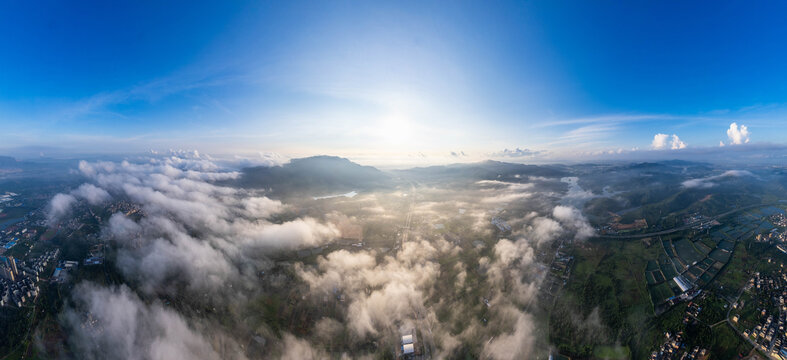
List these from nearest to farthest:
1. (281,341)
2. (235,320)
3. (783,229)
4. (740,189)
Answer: (281,341) < (235,320) < (783,229) < (740,189)

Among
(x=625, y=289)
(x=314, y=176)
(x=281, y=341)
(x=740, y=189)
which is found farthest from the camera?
(x=314, y=176)

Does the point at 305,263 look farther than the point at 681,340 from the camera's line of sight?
Yes

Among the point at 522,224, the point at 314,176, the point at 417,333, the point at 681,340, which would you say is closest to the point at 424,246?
the point at 417,333

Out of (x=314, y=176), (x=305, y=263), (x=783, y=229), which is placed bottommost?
(x=305, y=263)

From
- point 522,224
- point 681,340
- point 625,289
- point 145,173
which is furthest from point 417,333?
point 145,173

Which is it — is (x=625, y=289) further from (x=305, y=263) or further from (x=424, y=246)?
(x=305, y=263)

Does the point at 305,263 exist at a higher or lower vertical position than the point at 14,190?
lower

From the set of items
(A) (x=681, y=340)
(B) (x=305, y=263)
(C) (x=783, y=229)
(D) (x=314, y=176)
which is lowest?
(A) (x=681, y=340)

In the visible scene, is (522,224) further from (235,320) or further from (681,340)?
(235,320)

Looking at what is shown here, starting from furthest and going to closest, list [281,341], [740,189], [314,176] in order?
[314,176] < [740,189] < [281,341]
